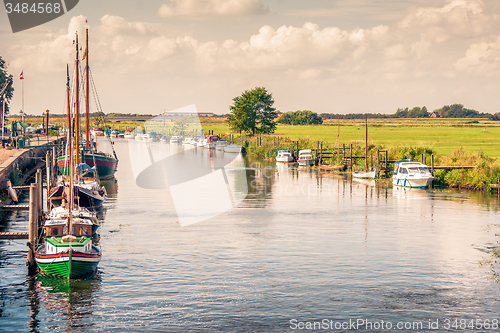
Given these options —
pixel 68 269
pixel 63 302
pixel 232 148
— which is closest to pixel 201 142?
pixel 232 148

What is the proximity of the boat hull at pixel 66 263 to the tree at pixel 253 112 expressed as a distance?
118 m

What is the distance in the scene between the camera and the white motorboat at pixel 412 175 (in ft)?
210

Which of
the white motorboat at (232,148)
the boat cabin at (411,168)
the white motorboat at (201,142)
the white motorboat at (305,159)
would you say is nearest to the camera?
the boat cabin at (411,168)

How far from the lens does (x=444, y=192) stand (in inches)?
2450

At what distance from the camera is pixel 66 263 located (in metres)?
27.1

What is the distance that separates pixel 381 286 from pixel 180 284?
388 inches

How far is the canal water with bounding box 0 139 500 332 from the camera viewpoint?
22.9 m

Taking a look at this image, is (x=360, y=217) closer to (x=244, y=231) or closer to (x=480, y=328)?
(x=244, y=231)

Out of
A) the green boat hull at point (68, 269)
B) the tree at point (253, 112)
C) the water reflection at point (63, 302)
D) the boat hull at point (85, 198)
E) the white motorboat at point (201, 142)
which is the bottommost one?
the water reflection at point (63, 302)

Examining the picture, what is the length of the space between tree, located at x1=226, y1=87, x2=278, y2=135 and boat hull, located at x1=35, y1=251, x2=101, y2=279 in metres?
118

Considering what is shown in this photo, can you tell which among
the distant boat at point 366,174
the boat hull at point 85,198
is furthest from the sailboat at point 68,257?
the distant boat at point 366,174

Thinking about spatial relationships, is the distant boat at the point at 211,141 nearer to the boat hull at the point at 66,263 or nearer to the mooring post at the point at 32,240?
the mooring post at the point at 32,240

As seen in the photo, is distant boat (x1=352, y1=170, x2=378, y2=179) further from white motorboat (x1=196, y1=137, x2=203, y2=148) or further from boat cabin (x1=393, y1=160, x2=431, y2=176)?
white motorboat (x1=196, y1=137, x2=203, y2=148)

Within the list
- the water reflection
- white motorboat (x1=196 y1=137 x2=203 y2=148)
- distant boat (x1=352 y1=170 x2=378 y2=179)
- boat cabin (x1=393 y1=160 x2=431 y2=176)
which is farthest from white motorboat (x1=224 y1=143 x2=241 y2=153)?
the water reflection
